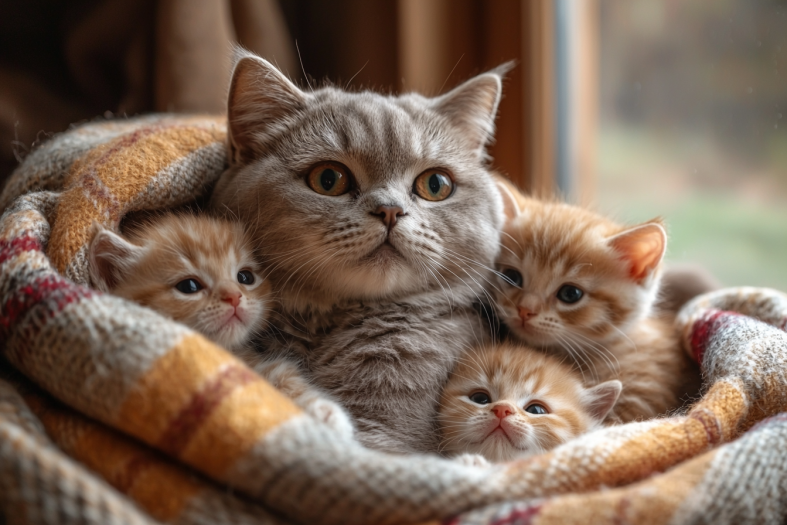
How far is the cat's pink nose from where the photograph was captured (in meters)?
1.08

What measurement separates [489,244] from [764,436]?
599 mm

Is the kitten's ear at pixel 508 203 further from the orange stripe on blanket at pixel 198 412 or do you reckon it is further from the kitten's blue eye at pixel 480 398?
the orange stripe on blanket at pixel 198 412

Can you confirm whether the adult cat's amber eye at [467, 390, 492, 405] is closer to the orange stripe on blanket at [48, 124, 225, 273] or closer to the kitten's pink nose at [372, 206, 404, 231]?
the kitten's pink nose at [372, 206, 404, 231]

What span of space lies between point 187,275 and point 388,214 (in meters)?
0.36

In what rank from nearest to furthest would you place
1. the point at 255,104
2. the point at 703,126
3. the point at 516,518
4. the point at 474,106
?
the point at 516,518
the point at 255,104
the point at 474,106
the point at 703,126

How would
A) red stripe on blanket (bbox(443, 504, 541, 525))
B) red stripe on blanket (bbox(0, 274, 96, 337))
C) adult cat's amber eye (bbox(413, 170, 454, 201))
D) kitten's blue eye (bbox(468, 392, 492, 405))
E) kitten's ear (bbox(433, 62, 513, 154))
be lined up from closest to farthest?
red stripe on blanket (bbox(443, 504, 541, 525)) → red stripe on blanket (bbox(0, 274, 96, 337)) → kitten's blue eye (bbox(468, 392, 492, 405)) → adult cat's amber eye (bbox(413, 170, 454, 201)) → kitten's ear (bbox(433, 62, 513, 154))

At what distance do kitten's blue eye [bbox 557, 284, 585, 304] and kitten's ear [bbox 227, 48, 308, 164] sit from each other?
2.16 feet

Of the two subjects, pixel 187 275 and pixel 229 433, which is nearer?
pixel 229 433

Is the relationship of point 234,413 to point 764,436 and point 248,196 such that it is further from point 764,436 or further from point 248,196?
point 764,436

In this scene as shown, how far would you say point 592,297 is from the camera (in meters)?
1.31

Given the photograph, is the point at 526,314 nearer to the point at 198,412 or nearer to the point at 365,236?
the point at 365,236

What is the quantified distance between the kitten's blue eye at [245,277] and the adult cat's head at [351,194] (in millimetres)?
38

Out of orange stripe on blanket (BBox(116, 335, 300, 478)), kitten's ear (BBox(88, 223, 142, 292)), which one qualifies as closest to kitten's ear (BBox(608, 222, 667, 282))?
orange stripe on blanket (BBox(116, 335, 300, 478))

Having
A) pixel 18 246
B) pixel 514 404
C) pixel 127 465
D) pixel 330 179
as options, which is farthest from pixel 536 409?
pixel 18 246
